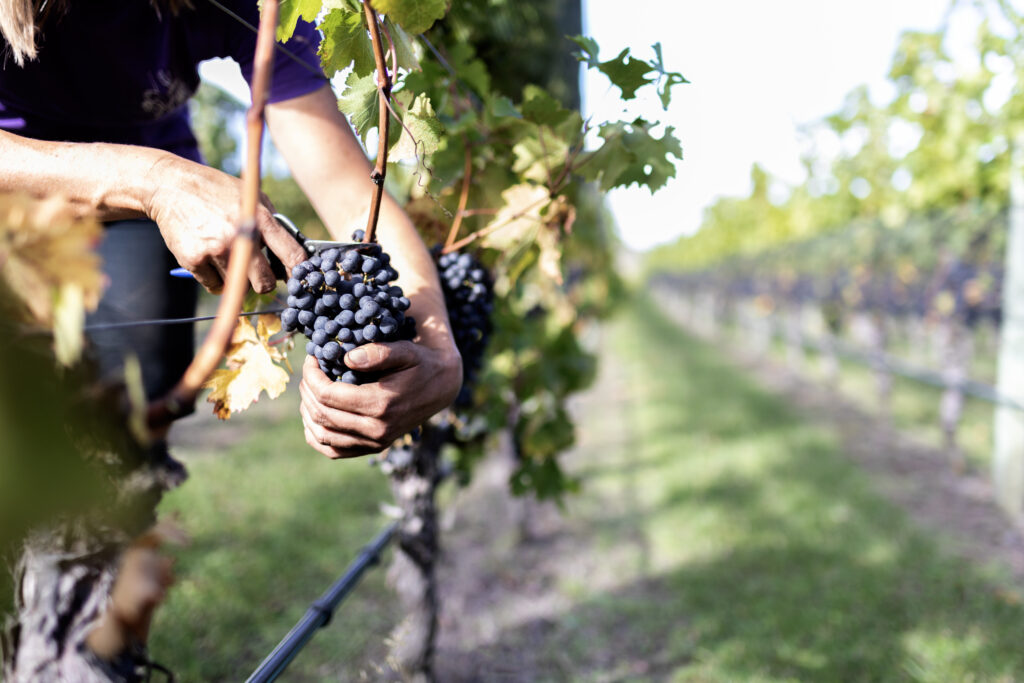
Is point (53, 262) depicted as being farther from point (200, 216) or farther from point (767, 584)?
point (767, 584)

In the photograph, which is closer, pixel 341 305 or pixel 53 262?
pixel 53 262

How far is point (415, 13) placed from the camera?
863 mm

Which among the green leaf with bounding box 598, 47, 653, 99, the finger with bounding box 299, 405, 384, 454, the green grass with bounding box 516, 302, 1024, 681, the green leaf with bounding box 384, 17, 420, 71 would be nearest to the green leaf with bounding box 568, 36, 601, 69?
the green leaf with bounding box 598, 47, 653, 99

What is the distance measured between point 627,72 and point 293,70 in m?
0.62

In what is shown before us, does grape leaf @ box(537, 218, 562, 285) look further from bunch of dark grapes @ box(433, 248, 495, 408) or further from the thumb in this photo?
the thumb

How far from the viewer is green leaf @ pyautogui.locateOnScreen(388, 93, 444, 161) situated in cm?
98

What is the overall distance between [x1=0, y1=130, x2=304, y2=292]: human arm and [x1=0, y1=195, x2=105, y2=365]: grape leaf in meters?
0.29

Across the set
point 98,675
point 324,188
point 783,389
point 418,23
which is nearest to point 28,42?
point 324,188

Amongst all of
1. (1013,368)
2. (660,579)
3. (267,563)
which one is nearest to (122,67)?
(267,563)

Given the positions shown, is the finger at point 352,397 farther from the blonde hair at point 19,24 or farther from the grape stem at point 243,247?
the blonde hair at point 19,24

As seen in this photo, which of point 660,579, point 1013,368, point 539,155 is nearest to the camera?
point 539,155

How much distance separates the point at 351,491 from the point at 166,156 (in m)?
4.11

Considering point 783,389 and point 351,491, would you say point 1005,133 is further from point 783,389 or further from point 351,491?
point 783,389

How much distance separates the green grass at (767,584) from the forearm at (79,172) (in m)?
2.47
